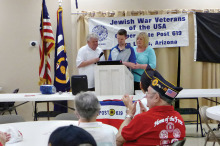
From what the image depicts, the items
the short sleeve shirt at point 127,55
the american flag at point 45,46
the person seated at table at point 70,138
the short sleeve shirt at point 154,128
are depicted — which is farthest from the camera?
the american flag at point 45,46

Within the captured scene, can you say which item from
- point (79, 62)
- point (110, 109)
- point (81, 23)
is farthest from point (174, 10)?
point (110, 109)

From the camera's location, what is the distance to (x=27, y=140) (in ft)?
8.39

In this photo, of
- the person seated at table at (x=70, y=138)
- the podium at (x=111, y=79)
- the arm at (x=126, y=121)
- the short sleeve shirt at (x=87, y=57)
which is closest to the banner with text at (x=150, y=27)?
the short sleeve shirt at (x=87, y=57)

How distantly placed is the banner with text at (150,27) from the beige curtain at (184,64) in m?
0.13

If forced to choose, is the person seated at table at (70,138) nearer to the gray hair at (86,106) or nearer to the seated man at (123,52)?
the gray hair at (86,106)

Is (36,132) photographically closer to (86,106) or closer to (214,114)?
(86,106)

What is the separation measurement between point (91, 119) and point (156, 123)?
1.53 ft

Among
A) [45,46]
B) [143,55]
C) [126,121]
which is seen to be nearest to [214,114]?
[126,121]

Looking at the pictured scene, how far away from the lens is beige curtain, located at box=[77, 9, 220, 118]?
6652 mm

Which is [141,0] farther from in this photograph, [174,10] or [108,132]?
[108,132]

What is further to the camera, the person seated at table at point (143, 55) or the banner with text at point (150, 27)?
the banner with text at point (150, 27)

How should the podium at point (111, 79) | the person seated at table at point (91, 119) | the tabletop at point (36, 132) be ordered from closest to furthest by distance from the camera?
the person seated at table at point (91, 119), the tabletop at point (36, 132), the podium at point (111, 79)

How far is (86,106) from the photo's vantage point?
203 centimetres

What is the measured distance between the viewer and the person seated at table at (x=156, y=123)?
2.21m
